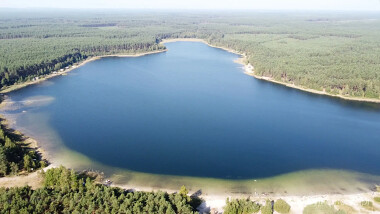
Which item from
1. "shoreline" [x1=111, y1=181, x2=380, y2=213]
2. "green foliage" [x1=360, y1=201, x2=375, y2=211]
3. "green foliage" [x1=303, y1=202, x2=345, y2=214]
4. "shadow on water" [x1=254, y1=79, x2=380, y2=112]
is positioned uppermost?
"shadow on water" [x1=254, y1=79, x2=380, y2=112]

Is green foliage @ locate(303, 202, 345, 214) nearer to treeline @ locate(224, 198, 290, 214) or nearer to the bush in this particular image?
the bush

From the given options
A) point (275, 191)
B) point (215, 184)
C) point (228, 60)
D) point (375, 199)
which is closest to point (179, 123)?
point (215, 184)

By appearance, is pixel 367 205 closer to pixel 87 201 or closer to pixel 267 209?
pixel 267 209

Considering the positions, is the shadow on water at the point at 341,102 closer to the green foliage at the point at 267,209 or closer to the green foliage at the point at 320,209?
the green foliage at the point at 320,209

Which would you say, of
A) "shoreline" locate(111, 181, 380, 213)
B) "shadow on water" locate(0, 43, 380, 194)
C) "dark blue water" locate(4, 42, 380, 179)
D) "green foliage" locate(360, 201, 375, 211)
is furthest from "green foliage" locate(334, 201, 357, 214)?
"dark blue water" locate(4, 42, 380, 179)

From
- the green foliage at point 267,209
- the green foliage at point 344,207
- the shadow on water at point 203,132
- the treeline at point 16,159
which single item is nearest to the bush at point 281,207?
the green foliage at point 267,209
